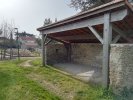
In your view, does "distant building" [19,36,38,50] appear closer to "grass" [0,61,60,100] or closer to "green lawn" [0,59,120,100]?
"green lawn" [0,59,120,100]

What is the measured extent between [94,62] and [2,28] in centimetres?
2616

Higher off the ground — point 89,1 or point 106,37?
point 89,1

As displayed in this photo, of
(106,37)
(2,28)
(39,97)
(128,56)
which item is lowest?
(39,97)

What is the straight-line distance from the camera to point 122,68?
7609 mm

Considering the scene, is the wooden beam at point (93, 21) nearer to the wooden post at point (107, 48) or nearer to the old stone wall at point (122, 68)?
the wooden post at point (107, 48)

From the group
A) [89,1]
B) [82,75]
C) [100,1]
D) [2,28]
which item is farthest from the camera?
[2,28]

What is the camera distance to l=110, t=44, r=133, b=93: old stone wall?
→ 7492mm

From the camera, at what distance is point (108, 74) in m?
8.45

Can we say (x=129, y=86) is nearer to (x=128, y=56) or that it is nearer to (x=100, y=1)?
(x=128, y=56)

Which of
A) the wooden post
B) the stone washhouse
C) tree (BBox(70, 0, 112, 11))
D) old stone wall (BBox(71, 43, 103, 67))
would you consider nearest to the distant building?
tree (BBox(70, 0, 112, 11))

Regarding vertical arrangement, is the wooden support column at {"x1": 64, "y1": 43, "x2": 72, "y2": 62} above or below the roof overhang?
below

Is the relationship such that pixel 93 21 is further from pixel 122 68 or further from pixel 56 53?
pixel 56 53

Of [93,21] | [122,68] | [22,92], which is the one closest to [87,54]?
[93,21]

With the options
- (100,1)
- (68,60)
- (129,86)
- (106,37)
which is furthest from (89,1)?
(129,86)
